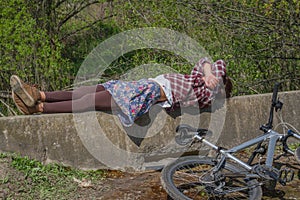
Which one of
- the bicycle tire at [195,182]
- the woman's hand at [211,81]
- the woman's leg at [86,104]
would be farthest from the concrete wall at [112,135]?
the bicycle tire at [195,182]

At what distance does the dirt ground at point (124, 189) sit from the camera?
372cm

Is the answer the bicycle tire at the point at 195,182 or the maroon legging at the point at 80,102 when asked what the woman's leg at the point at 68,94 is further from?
the bicycle tire at the point at 195,182

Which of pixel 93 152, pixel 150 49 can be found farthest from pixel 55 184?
pixel 150 49

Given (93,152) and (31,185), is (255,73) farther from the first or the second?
(31,185)

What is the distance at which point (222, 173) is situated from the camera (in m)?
3.55

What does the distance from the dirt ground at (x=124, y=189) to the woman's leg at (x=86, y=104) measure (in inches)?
24.2

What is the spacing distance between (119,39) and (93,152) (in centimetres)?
312

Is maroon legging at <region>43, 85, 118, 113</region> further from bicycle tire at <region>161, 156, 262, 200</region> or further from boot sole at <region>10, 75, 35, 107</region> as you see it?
bicycle tire at <region>161, 156, 262, 200</region>

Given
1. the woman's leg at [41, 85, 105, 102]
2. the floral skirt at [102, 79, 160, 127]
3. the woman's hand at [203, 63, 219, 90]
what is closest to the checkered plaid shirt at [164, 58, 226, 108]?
the woman's hand at [203, 63, 219, 90]

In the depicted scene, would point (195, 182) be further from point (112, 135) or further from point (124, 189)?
point (112, 135)

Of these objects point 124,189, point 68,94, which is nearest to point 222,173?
point 124,189

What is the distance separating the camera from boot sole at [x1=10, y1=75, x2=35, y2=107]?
398cm

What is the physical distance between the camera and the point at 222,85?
4.45 metres

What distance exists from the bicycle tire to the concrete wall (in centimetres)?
71
